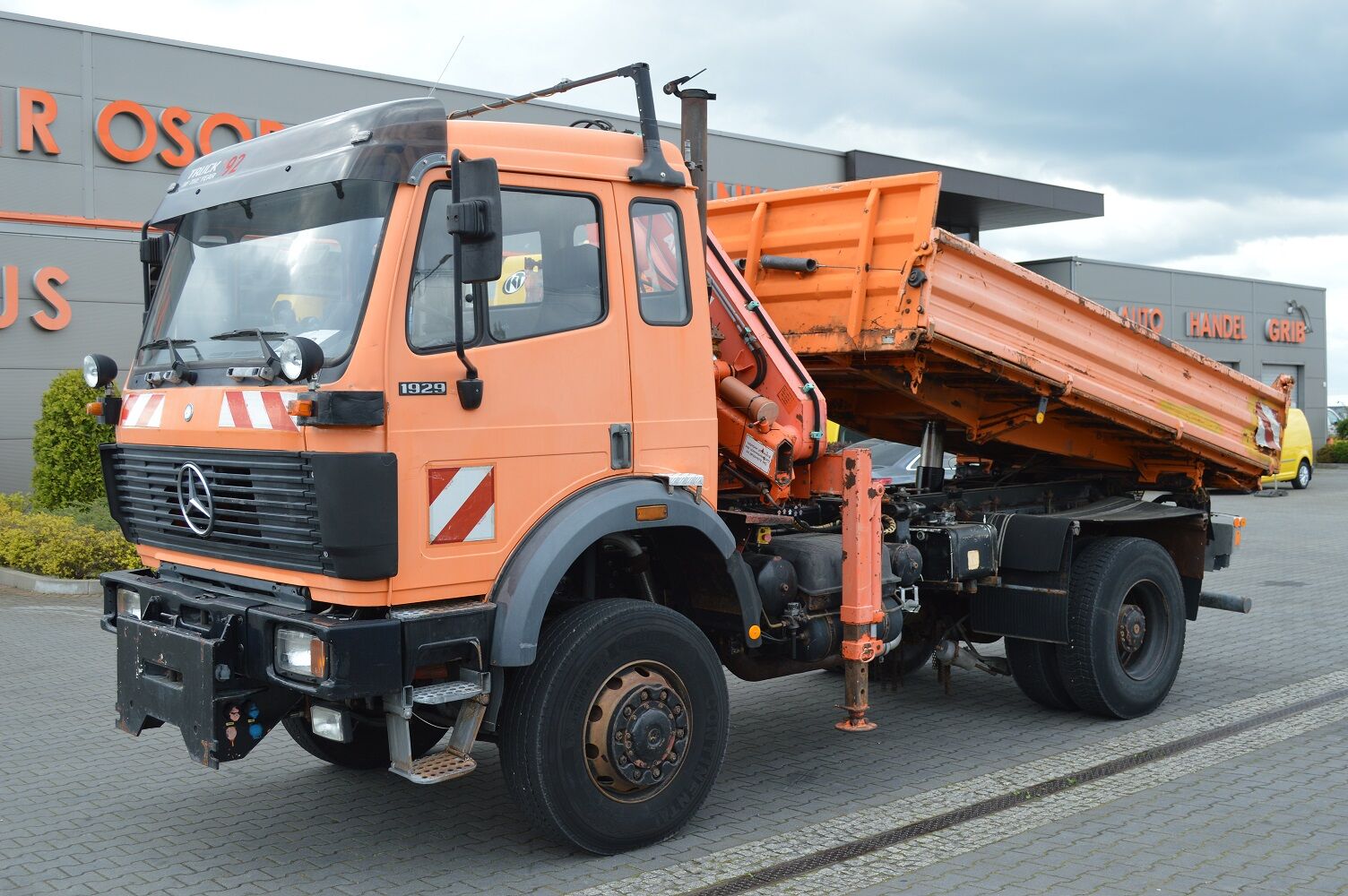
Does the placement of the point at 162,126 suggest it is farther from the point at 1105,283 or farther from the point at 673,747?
Answer: the point at 1105,283

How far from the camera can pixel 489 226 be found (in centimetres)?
433

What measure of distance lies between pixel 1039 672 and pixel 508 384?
403 centimetres

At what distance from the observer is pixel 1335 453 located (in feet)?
120

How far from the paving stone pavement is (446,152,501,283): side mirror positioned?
7.43 feet

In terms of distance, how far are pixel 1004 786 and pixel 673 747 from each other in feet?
5.93

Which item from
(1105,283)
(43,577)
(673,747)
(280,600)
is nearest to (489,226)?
(280,600)

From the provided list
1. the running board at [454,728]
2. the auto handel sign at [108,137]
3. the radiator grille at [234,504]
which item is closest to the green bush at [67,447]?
the auto handel sign at [108,137]

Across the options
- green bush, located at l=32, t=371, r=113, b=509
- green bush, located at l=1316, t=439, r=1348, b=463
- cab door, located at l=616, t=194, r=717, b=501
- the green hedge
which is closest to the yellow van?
green bush, located at l=1316, t=439, r=1348, b=463

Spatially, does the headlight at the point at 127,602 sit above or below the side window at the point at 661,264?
below

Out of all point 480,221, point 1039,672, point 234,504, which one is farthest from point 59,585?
point 480,221

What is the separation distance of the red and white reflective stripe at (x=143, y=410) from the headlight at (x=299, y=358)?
38.7 inches

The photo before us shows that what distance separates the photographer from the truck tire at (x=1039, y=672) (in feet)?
24.0

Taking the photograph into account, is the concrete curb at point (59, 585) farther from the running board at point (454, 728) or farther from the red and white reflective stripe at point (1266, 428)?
the red and white reflective stripe at point (1266, 428)

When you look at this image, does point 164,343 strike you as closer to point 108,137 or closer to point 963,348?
point 963,348
